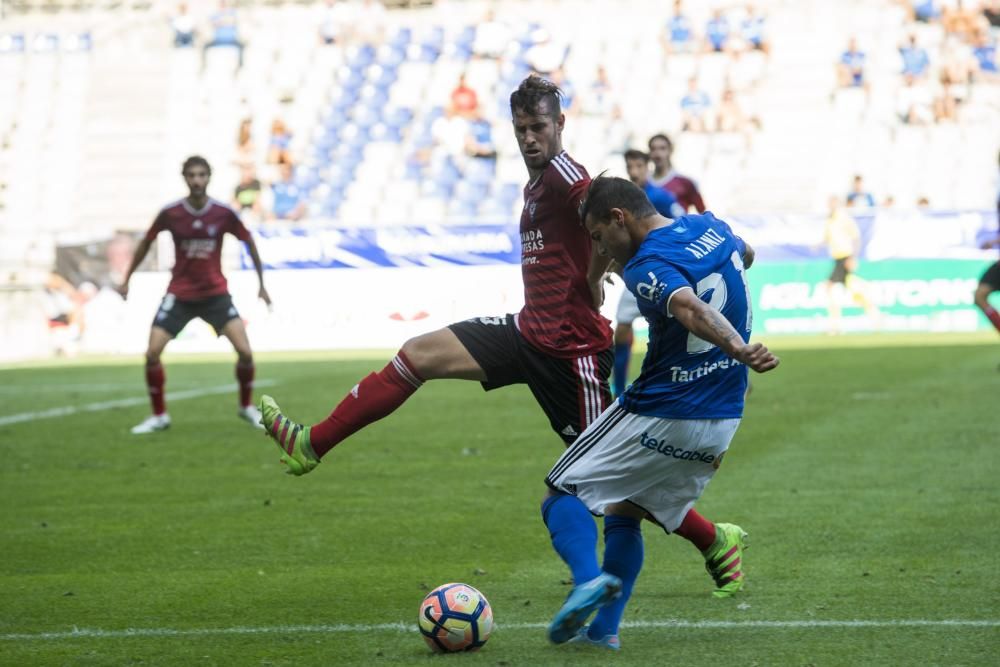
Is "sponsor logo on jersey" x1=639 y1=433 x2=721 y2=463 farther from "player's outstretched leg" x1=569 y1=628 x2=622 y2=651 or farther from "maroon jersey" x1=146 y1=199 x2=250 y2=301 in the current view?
"maroon jersey" x1=146 y1=199 x2=250 y2=301

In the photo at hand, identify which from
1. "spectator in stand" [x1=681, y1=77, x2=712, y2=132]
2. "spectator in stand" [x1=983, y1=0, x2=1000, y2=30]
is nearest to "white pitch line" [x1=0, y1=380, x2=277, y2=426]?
"spectator in stand" [x1=681, y1=77, x2=712, y2=132]

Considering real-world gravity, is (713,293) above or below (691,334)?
above

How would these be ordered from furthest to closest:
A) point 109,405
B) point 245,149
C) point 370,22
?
point 370,22
point 245,149
point 109,405

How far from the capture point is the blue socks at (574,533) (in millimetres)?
5367

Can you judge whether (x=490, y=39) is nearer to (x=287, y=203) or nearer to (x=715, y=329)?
(x=287, y=203)

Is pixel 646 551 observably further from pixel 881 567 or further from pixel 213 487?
pixel 213 487

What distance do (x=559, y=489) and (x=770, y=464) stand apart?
5244 millimetres

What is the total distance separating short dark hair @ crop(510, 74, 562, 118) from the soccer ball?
1.93 metres

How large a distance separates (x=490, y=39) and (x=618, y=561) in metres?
29.0

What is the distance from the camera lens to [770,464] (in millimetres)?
10531

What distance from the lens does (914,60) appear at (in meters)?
31.0

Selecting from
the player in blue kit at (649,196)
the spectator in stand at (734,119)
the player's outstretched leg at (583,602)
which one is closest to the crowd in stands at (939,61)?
the spectator in stand at (734,119)

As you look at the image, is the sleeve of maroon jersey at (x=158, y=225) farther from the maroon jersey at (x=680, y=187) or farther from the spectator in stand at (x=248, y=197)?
the spectator in stand at (x=248, y=197)

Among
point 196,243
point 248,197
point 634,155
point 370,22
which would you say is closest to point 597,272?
point 634,155
